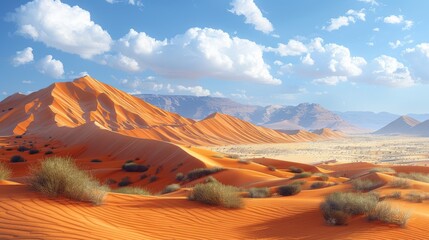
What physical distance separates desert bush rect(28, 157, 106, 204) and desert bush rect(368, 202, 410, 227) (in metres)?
5.75

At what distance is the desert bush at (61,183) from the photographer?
7.31 metres

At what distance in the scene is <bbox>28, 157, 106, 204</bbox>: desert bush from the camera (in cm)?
731

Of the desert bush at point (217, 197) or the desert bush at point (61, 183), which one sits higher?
the desert bush at point (61, 183)

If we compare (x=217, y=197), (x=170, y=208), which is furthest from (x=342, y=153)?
(x=170, y=208)

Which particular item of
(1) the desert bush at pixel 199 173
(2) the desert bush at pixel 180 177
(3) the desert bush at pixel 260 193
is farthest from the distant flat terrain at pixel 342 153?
(3) the desert bush at pixel 260 193

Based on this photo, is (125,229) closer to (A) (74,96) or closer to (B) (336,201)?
(B) (336,201)

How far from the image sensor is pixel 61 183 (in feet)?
24.3

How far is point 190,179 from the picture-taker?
20312 mm

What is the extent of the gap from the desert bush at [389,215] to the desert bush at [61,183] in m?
5.75

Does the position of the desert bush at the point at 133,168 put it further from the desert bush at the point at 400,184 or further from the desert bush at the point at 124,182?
the desert bush at the point at 400,184

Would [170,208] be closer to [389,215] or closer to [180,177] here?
[389,215]

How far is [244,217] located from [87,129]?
40.5 meters

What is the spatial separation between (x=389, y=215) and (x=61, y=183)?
6687 mm

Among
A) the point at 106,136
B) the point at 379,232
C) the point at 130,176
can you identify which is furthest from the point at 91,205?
the point at 106,136
